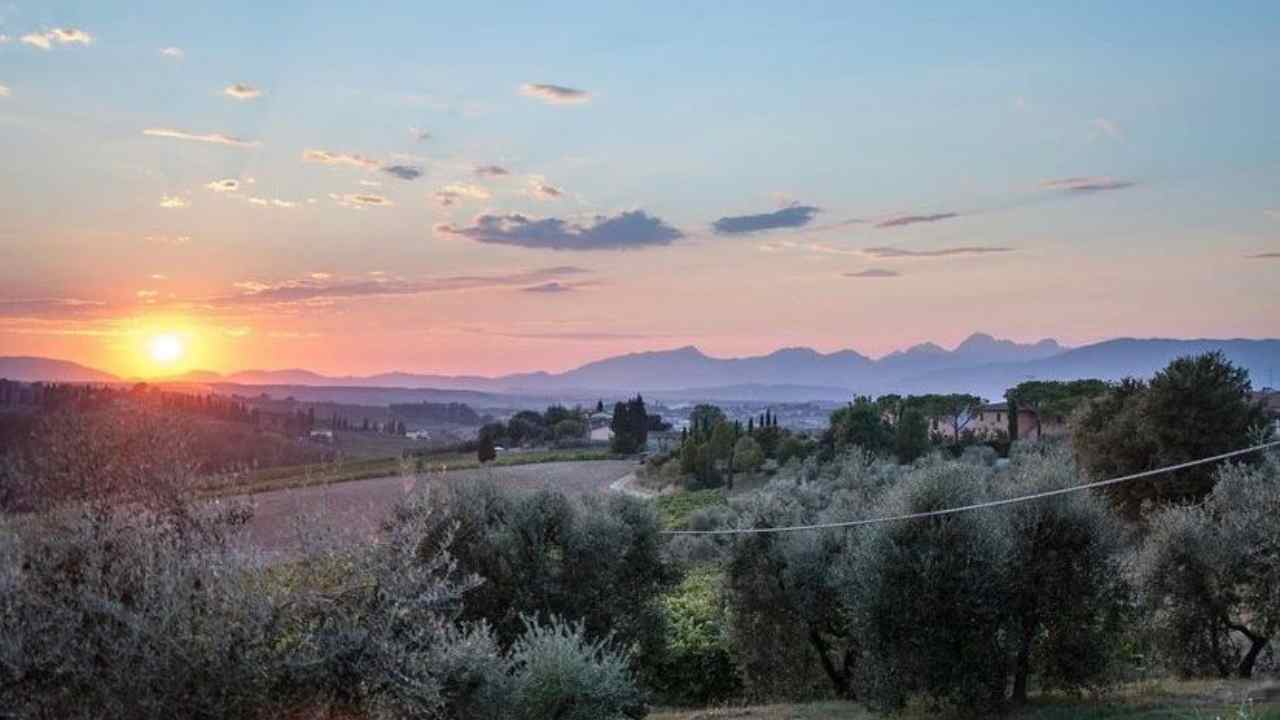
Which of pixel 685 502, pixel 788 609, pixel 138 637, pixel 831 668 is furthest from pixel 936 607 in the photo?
pixel 685 502

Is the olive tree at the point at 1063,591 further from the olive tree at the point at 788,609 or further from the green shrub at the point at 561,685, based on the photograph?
the green shrub at the point at 561,685

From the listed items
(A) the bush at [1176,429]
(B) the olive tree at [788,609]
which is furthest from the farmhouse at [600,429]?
(B) the olive tree at [788,609]

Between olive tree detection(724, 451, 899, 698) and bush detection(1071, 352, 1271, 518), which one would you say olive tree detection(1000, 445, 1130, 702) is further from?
bush detection(1071, 352, 1271, 518)

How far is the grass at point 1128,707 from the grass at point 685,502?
3318cm

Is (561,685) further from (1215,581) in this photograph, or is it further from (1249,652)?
(1249,652)

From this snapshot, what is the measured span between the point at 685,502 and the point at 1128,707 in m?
55.3

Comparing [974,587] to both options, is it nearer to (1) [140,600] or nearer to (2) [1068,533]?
(2) [1068,533]

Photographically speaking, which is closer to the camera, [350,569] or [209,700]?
[209,700]

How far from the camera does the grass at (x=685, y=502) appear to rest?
62841 millimetres

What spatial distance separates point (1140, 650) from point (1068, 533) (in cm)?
605

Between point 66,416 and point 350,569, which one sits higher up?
point 66,416

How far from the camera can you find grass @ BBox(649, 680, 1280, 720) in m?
18.1

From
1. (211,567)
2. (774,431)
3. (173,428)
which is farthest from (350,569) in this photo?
(774,431)

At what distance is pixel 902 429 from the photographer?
268 ft
